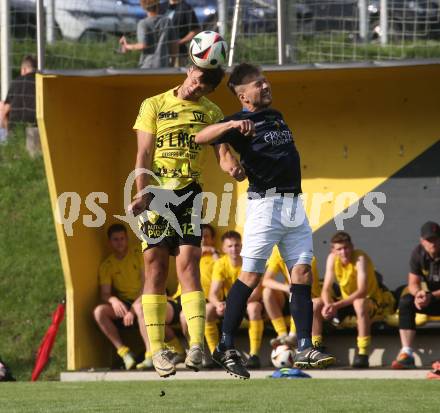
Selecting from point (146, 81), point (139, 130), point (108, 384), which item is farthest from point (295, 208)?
point (146, 81)

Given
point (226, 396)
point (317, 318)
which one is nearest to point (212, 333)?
point (317, 318)

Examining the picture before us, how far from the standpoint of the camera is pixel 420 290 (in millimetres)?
12594

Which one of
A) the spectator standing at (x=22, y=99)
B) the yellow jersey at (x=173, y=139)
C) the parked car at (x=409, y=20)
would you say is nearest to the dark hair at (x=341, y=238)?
the parked car at (x=409, y=20)

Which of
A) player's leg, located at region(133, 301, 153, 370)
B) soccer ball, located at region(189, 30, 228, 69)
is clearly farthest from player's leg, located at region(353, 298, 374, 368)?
soccer ball, located at region(189, 30, 228, 69)

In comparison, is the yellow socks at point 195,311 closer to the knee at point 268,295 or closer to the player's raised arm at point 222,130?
the player's raised arm at point 222,130

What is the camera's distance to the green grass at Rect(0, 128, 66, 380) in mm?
14164

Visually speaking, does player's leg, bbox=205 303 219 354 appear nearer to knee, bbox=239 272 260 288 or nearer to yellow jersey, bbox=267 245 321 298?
yellow jersey, bbox=267 245 321 298

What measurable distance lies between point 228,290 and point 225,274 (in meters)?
0.17

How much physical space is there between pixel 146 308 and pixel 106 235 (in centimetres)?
551

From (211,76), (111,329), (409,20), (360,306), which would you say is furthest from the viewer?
(409,20)

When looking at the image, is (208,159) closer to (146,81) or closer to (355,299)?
(146,81)

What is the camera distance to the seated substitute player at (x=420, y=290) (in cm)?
1258

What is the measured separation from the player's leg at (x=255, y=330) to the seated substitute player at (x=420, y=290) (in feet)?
4.62

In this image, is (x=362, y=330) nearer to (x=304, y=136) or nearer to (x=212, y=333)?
(x=212, y=333)
